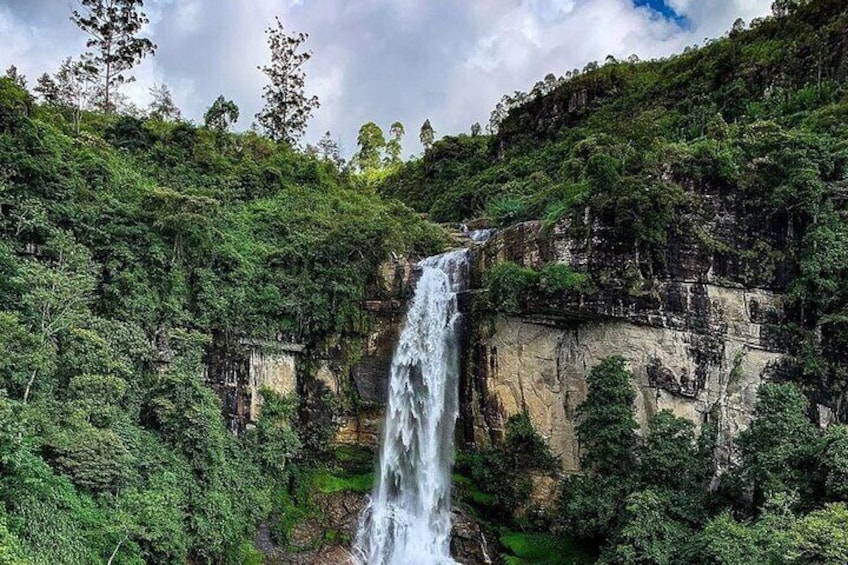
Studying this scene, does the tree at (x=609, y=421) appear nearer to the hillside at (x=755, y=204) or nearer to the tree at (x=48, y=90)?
the hillside at (x=755, y=204)

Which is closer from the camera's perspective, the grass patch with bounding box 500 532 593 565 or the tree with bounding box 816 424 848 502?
the tree with bounding box 816 424 848 502

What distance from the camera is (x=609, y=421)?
17797 mm

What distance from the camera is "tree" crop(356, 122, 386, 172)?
5309 centimetres

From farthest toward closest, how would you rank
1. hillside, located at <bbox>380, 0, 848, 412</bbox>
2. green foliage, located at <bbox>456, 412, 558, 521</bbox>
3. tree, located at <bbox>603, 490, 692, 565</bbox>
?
green foliage, located at <bbox>456, 412, 558, 521</bbox> < hillside, located at <bbox>380, 0, 848, 412</bbox> < tree, located at <bbox>603, 490, 692, 565</bbox>

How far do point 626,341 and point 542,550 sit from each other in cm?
674

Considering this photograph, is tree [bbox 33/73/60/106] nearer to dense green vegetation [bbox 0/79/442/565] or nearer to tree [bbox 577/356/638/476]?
dense green vegetation [bbox 0/79/442/565]

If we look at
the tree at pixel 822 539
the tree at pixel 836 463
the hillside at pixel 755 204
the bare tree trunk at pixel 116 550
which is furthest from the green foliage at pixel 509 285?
the bare tree trunk at pixel 116 550

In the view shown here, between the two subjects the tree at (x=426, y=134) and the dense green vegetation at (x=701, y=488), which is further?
the tree at (x=426, y=134)

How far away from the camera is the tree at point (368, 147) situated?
53094 millimetres

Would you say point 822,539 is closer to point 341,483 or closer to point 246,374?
point 341,483

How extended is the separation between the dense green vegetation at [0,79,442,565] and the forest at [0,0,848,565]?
7cm

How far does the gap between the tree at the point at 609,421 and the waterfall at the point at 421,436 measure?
5054 mm

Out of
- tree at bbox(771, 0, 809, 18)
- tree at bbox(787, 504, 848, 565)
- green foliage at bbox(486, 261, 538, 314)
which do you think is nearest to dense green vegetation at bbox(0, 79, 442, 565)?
green foliage at bbox(486, 261, 538, 314)

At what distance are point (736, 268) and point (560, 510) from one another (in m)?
8.97
